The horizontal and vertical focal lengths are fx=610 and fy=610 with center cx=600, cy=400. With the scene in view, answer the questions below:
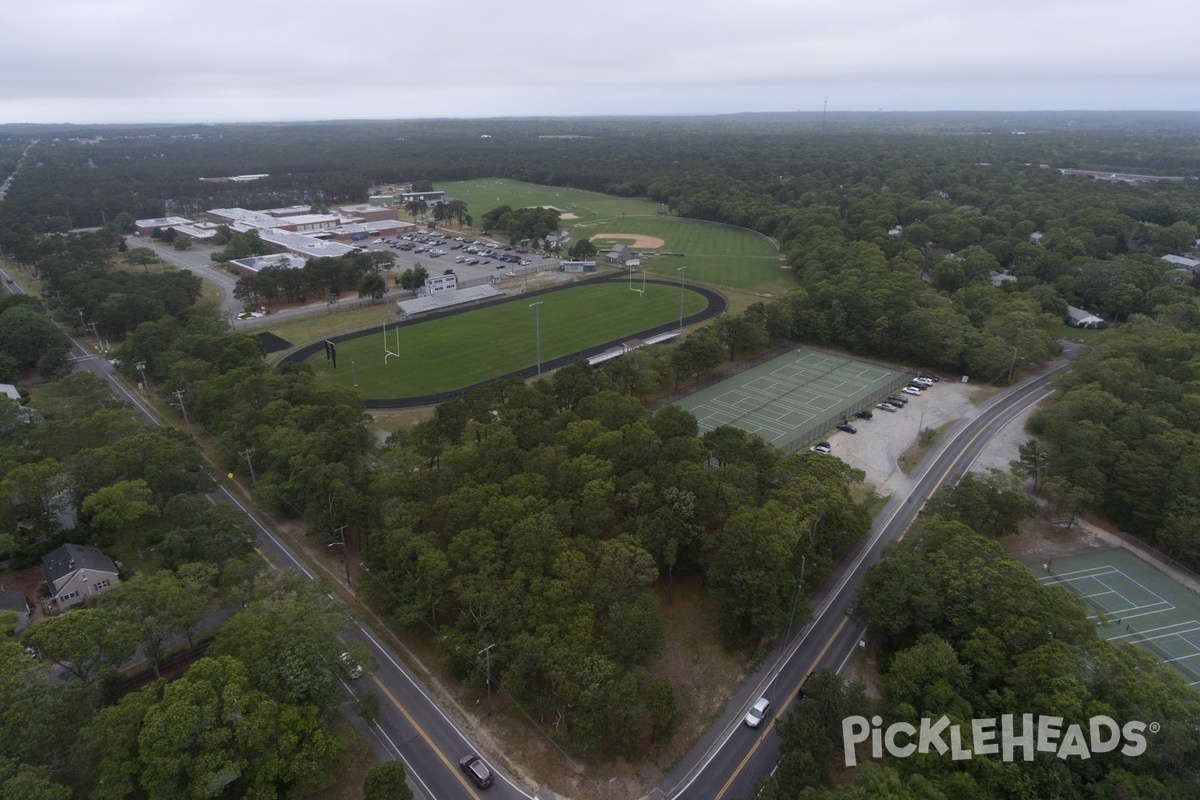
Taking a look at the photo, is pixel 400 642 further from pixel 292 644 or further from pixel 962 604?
pixel 962 604

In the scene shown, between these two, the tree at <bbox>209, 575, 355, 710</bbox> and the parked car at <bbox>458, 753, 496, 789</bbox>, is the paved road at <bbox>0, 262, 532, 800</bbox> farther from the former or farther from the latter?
the tree at <bbox>209, 575, 355, 710</bbox>

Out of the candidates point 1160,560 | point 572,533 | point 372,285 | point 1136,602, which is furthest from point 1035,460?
point 372,285

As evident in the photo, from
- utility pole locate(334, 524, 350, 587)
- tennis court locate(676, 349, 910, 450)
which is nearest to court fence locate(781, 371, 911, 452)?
tennis court locate(676, 349, 910, 450)

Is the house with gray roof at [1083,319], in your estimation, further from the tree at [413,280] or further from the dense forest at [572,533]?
the tree at [413,280]

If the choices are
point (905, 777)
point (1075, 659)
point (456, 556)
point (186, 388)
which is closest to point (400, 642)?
point (456, 556)

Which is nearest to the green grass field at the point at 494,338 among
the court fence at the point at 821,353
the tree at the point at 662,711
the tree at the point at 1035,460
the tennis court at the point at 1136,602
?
the court fence at the point at 821,353

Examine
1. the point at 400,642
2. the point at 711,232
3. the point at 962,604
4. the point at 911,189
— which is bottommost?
the point at 400,642
